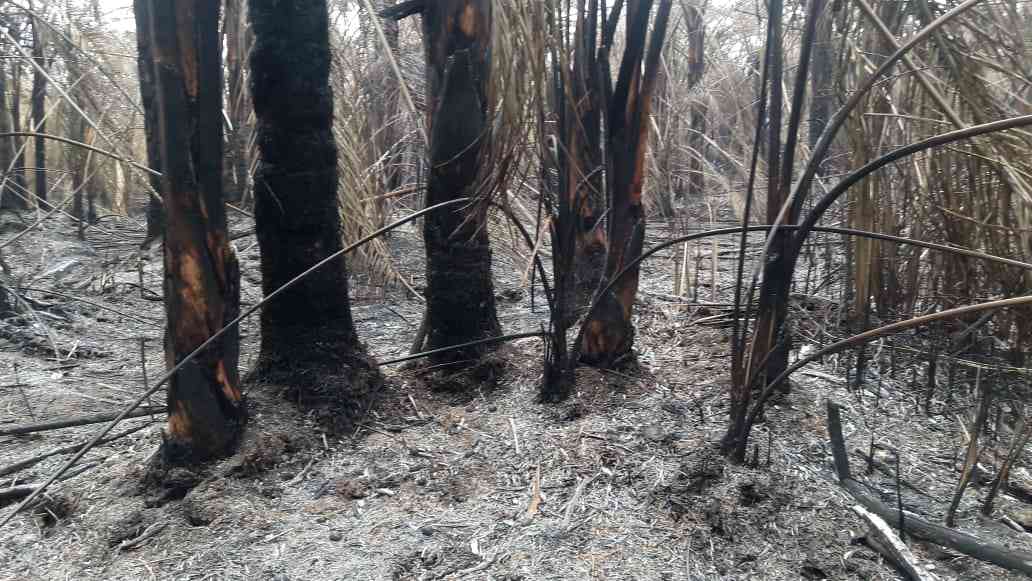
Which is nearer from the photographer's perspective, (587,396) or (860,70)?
(860,70)

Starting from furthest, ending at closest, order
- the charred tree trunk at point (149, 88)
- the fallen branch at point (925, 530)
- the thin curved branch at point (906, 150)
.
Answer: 1. the charred tree trunk at point (149, 88)
2. the fallen branch at point (925, 530)
3. the thin curved branch at point (906, 150)

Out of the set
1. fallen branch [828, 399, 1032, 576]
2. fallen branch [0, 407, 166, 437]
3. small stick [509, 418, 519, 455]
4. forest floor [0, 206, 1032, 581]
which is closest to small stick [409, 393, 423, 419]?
forest floor [0, 206, 1032, 581]

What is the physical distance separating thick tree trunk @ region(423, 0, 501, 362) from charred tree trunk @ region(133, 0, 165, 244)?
2.88ft

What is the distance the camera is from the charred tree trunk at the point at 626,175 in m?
2.38

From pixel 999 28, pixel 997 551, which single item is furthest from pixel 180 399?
pixel 999 28

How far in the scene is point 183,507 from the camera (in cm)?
203

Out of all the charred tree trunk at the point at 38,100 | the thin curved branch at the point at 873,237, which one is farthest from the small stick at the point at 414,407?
the charred tree trunk at the point at 38,100

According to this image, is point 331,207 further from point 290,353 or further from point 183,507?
point 183,507

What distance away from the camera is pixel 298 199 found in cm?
234

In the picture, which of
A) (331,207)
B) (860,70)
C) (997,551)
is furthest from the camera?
(331,207)

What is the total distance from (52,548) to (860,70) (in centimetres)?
260

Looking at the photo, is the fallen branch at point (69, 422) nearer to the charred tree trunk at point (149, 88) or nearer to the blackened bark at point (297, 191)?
the blackened bark at point (297, 191)

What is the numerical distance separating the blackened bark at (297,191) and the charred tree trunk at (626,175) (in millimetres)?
863

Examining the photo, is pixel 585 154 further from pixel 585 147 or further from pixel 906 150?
pixel 906 150
